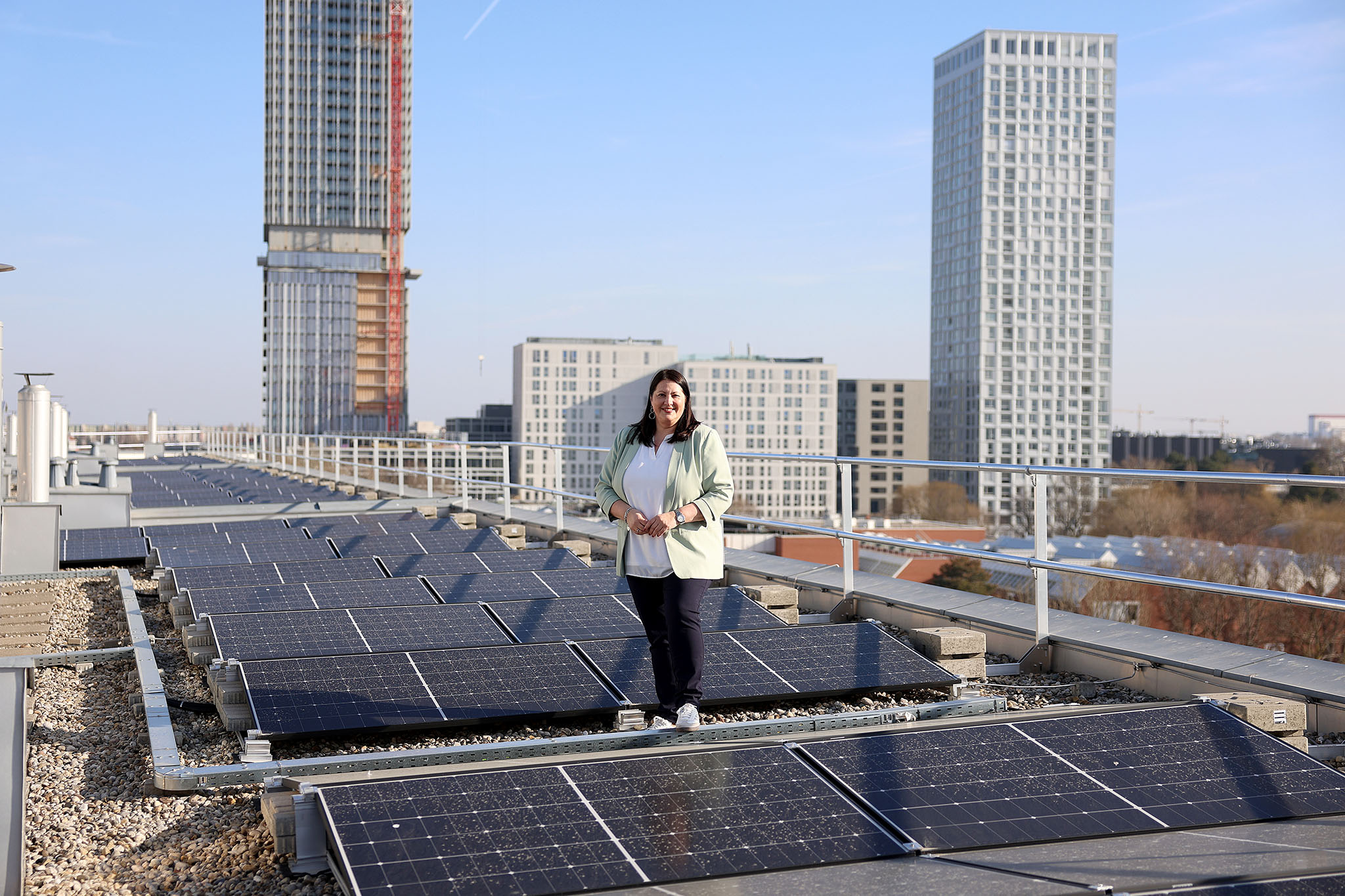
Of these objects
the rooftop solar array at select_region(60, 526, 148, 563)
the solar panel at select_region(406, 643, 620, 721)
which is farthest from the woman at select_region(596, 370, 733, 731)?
the rooftop solar array at select_region(60, 526, 148, 563)

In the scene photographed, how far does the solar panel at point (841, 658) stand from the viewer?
4.73 m

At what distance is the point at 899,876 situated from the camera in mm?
2621

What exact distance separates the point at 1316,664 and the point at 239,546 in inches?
287

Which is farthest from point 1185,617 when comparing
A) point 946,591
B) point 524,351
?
point 524,351

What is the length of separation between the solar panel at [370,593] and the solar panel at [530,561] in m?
0.91

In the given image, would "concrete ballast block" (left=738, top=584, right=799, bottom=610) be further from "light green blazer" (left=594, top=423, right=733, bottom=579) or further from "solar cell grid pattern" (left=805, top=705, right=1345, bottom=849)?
"solar cell grid pattern" (left=805, top=705, right=1345, bottom=849)

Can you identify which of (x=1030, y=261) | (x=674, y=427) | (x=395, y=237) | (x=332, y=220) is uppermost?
(x=332, y=220)

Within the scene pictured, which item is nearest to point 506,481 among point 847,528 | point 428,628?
point 847,528

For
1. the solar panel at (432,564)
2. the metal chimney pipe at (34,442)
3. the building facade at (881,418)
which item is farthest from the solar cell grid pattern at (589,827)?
the building facade at (881,418)

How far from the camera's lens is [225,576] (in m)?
6.81

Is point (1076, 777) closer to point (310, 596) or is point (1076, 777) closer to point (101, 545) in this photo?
point (310, 596)

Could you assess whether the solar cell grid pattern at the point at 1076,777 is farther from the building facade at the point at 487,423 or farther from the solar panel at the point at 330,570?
the building facade at the point at 487,423

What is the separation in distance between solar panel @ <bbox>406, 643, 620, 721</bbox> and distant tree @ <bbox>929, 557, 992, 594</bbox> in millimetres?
30846

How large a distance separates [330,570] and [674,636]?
381cm
